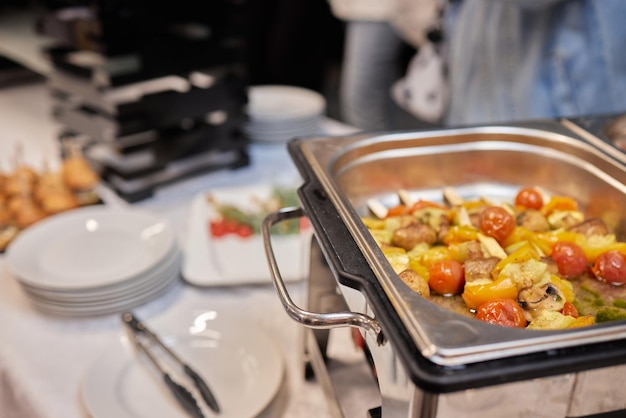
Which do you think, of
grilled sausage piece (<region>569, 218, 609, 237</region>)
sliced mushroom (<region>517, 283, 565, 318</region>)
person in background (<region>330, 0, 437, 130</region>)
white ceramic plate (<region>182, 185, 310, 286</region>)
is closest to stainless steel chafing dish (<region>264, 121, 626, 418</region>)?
grilled sausage piece (<region>569, 218, 609, 237</region>)

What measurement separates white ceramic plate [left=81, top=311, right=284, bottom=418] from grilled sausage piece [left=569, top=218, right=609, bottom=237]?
0.46 meters

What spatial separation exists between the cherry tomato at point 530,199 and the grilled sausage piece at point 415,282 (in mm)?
313

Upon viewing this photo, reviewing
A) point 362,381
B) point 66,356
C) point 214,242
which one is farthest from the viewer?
point 214,242

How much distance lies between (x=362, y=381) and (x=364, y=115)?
1889 mm

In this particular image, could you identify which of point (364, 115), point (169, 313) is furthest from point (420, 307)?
point (364, 115)

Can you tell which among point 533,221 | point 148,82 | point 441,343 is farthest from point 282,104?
point 441,343

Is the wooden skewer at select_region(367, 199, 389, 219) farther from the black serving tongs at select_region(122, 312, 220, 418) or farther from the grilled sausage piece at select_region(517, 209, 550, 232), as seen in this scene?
the black serving tongs at select_region(122, 312, 220, 418)

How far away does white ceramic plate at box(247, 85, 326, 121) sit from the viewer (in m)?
1.69

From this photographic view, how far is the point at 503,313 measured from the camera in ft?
2.10

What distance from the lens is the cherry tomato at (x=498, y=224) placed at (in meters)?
0.81

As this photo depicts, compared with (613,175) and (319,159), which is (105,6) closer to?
(319,159)

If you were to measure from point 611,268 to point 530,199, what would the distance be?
0.19 meters

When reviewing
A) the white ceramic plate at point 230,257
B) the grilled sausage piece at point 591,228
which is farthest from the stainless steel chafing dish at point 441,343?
the white ceramic plate at point 230,257

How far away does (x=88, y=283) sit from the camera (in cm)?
98
